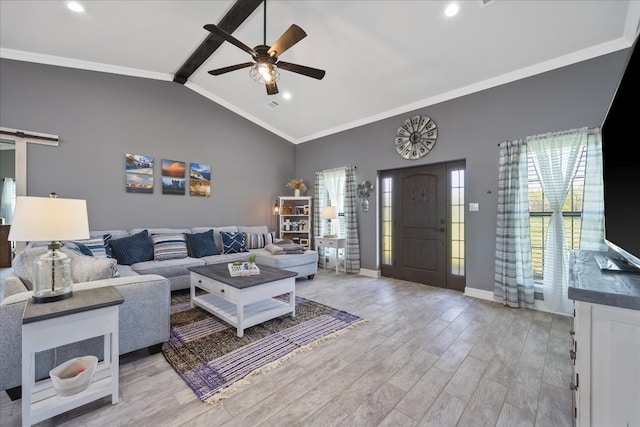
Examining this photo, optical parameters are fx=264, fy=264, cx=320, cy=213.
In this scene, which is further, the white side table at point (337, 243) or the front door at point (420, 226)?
the white side table at point (337, 243)

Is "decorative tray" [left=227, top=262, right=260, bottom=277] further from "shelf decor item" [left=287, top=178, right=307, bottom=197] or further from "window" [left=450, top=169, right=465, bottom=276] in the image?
"shelf decor item" [left=287, top=178, right=307, bottom=197]

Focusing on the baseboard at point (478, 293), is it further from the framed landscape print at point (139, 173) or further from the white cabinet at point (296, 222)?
the framed landscape print at point (139, 173)

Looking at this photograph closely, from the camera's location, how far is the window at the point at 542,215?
304 centimetres

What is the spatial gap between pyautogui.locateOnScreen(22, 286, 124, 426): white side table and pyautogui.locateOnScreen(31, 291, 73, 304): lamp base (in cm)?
3

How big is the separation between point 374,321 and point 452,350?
2.72ft

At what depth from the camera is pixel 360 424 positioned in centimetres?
152

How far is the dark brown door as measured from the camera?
423 cm

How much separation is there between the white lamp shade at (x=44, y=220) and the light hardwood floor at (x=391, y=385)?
1.06 meters

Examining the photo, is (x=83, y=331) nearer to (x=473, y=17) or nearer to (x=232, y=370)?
(x=232, y=370)

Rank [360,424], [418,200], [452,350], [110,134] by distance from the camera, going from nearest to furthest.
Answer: [360,424]
[452,350]
[110,134]
[418,200]

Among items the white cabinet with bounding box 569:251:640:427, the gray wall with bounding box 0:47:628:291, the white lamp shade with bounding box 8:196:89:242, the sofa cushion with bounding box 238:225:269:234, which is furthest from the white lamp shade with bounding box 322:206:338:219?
the white cabinet with bounding box 569:251:640:427

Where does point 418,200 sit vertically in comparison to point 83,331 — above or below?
above

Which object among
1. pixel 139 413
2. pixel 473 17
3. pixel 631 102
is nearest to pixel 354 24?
pixel 473 17

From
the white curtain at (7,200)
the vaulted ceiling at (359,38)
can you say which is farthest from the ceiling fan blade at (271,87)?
the white curtain at (7,200)
